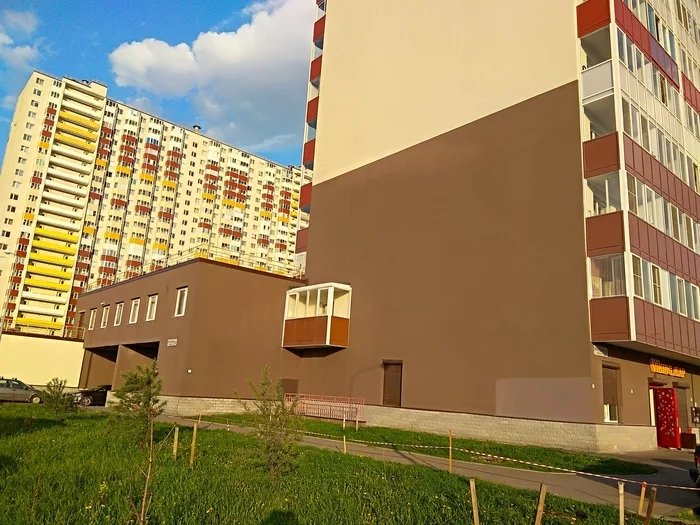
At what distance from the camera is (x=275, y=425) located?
36.5 ft

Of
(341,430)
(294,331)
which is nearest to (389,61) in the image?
(294,331)

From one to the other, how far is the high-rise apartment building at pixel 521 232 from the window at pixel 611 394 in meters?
0.10

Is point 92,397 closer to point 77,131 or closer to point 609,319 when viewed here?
point 609,319

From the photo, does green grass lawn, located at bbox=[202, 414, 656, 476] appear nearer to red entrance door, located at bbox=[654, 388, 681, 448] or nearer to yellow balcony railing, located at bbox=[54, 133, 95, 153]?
red entrance door, located at bbox=[654, 388, 681, 448]

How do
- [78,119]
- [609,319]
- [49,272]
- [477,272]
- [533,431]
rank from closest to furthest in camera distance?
[609,319]
[533,431]
[477,272]
[49,272]
[78,119]

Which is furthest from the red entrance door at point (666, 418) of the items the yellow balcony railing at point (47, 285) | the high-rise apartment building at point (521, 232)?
the yellow balcony railing at point (47, 285)

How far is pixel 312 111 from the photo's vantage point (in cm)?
3791

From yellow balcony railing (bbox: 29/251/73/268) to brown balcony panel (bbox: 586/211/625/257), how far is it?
79.6 m

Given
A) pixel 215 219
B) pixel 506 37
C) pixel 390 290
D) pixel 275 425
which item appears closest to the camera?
pixel 275 425

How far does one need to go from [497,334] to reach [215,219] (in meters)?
82.5

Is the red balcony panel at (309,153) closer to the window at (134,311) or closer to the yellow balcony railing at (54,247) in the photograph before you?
the window at (134,311)

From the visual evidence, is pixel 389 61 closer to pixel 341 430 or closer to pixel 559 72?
pixel 559 72

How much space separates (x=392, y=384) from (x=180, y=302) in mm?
12952

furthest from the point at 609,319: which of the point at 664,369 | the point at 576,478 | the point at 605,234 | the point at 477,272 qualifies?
the point at 576,478
